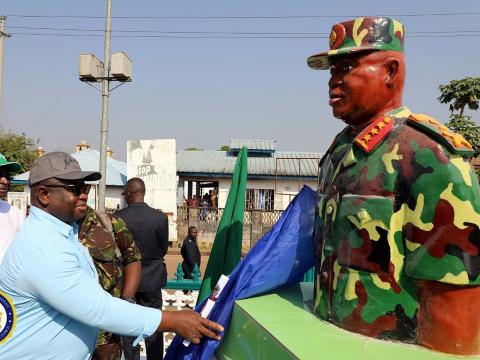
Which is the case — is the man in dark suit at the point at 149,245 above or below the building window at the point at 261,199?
above

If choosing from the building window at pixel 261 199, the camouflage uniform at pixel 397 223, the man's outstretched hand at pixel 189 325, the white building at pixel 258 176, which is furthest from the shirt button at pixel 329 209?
the building window at pixel 261 199

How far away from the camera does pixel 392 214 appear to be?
1.81 metres

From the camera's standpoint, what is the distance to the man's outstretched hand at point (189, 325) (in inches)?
75.1

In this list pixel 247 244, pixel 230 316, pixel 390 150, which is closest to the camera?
pixel 390 150

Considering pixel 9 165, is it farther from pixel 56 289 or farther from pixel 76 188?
pixel 56 289

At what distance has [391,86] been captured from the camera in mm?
1987

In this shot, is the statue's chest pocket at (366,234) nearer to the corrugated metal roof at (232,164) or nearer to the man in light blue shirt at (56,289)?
the man in light blue shirt at (56,289)

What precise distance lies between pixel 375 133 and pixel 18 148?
86.0 feet

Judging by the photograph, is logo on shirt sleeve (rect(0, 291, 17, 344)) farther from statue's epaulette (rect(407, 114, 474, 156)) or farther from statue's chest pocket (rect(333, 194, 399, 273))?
statue's epaulette (rect(407, 114, 474, 156))

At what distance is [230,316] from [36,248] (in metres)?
1.08

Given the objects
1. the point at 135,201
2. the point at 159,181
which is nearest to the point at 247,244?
the point at 159,181

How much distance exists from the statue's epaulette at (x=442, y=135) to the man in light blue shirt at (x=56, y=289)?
1370mm

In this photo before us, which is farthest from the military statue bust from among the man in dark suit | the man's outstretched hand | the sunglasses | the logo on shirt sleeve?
the man in dark suit

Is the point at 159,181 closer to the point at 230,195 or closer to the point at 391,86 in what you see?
the point at 230,195
